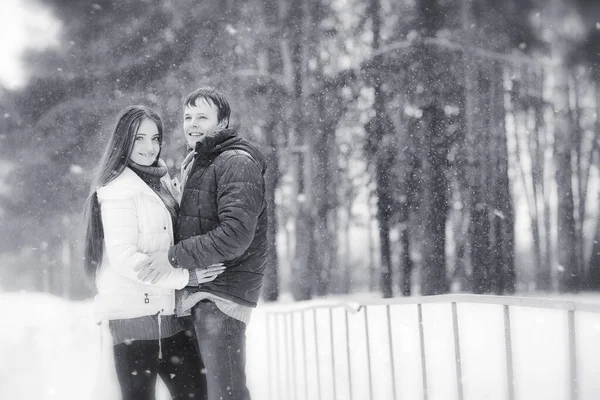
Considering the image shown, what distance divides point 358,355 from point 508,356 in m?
4.85

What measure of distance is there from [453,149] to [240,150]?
10932mm

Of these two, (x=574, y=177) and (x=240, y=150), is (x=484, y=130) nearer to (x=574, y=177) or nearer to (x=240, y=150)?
(x=574, y=177)

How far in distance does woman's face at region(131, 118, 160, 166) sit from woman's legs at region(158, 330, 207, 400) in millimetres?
793

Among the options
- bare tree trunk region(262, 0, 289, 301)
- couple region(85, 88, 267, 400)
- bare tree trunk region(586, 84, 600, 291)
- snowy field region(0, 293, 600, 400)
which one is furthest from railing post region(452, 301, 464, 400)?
bare tree trunk region(586, 84, 600, 291)

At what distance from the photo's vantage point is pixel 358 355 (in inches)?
292

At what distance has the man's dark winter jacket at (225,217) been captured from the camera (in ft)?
8.25

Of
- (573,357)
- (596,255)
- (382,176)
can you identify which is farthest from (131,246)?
(596,255)

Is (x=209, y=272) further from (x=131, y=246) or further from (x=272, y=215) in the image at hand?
(x=272, y=215)

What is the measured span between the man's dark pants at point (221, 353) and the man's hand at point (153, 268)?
22 centimetres

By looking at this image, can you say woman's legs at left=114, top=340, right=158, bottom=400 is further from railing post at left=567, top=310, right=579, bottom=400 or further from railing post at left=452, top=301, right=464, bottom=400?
railing post at left=567, top=310, right=579, bottom=400

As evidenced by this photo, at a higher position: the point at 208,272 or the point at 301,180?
the point at 301,180

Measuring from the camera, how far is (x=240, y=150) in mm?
2645

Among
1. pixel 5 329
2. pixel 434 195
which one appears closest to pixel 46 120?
pixel 5 329

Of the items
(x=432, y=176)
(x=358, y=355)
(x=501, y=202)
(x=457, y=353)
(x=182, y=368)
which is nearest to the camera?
(x=182, y=368)
